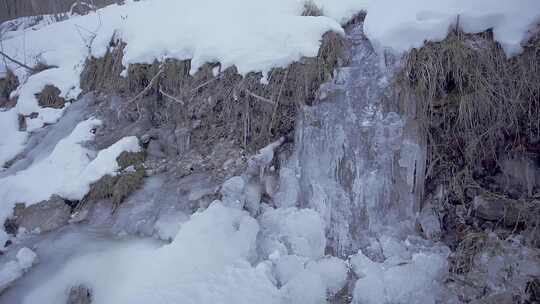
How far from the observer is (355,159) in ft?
8.96

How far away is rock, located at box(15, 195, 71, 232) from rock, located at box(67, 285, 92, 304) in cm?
84

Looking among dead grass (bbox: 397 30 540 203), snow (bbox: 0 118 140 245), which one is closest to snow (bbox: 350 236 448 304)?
dead grass (bbox: 397 30 540 203)

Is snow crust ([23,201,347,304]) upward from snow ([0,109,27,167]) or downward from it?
downward

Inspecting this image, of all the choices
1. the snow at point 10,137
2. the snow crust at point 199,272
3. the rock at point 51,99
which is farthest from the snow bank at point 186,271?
the rock at point 51,99

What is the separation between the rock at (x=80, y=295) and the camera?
2518 mm

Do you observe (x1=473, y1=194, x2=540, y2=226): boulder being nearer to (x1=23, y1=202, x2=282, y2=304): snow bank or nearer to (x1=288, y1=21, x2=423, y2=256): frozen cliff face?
(x1=288, y1=21, x2=423, y2=256): frozen cliff face

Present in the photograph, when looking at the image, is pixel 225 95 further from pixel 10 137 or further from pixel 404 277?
pixel 10 137

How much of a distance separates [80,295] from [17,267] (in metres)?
0.66

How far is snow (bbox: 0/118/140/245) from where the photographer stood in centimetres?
340

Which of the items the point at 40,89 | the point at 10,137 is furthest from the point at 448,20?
the point at 10,137

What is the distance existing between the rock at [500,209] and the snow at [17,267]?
10.4 ft

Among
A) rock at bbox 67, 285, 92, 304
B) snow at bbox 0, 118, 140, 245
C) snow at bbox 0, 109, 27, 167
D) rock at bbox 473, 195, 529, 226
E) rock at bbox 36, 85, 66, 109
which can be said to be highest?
rock at bbox 36, 85, 66, 109

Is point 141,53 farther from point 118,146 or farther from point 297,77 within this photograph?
point 297,77

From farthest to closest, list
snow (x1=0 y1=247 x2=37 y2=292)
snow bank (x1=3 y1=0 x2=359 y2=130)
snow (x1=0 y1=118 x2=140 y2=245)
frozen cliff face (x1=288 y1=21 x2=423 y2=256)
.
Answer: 1. snow (x1=0 y1=118 x2=140 y2=245)
2. snow bank (x1=3 y1=0 x2=359 y2=130)
3. snow (x1=0 y1=247 x2=37 y2=292)
4. frozen cliff face (x1=288 y1=21 x2=423 y2=256)
